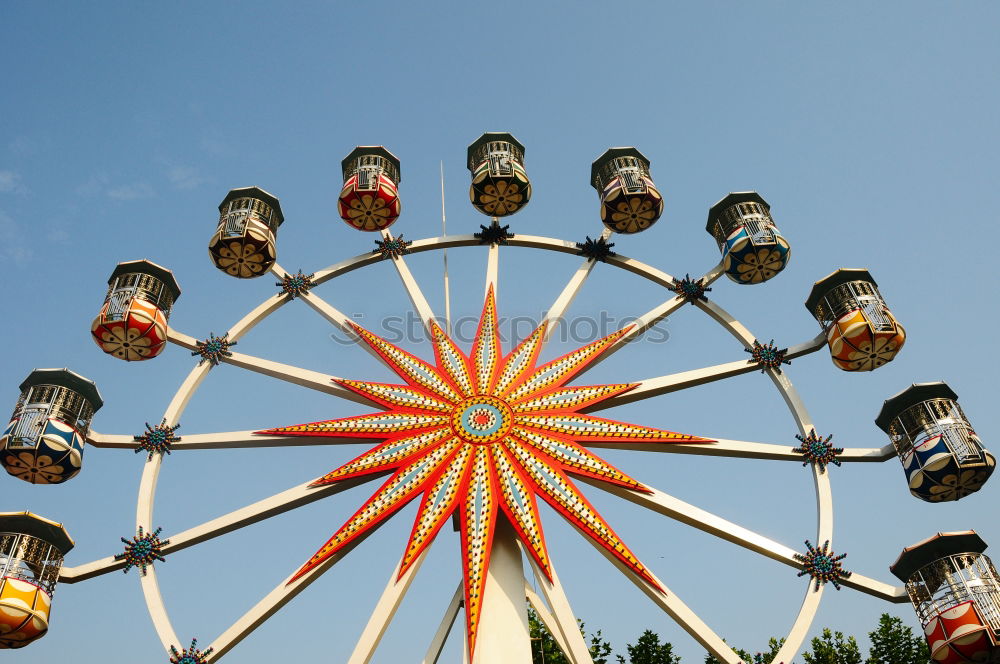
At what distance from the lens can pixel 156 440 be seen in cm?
1276

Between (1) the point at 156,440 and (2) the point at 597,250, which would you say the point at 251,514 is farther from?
(2) the point at 597,250

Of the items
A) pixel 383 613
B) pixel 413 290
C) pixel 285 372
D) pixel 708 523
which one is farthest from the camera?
pixel 413 290

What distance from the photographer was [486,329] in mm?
14086

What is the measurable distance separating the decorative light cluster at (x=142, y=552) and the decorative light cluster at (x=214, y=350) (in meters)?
3.20

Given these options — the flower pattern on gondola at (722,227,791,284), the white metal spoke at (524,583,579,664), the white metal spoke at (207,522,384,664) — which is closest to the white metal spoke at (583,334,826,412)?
the flower pattern on gondola at (722,227,791,284)

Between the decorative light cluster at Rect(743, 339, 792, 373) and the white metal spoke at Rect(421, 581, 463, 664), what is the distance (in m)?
5.87

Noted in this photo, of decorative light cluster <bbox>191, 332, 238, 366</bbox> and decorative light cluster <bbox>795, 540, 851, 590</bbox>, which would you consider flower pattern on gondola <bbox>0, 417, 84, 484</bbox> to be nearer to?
decorative light cluster <bbox>191, 332, 238, 366</bbox>

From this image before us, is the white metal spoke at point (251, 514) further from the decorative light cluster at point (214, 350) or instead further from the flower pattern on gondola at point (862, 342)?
the flower pattern on gondola at point (862, 342)

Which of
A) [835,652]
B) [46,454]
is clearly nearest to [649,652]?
[835,652]

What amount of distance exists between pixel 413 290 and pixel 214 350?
352 centimetres

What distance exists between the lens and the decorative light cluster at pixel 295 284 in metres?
14.9

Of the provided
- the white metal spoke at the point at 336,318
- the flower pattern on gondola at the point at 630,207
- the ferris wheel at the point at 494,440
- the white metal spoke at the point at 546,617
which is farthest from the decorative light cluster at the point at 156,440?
the flower pattern on gondola at the point at 630,207

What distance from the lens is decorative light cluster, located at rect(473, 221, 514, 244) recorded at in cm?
1584

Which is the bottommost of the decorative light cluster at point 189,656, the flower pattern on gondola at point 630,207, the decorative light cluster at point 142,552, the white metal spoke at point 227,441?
the decorative light cluster at point 189,656
